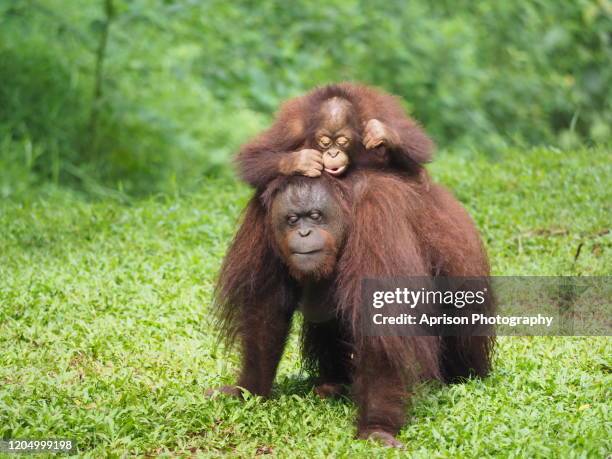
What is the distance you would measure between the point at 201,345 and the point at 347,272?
4.19ft

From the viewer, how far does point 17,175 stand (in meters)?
8.10

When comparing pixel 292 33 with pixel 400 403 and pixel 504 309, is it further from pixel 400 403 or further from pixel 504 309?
pixel 400 403

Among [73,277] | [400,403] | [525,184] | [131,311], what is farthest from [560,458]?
[525,184]

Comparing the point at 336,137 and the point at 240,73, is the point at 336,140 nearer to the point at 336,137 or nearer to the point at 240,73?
the point at 336,137

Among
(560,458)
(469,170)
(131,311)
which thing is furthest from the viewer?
(469,170)

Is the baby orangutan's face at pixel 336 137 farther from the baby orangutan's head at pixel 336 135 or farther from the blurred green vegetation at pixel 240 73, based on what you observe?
the blurred green vegetation at pixel 240 73

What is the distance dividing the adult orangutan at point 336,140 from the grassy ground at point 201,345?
100cm

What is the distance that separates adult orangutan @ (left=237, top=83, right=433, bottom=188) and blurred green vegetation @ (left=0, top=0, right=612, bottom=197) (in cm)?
337

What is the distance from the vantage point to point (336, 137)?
4066mm

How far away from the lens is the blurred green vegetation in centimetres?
883

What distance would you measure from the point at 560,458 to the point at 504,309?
204 centimetres

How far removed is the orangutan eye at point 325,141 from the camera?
4.07 meters

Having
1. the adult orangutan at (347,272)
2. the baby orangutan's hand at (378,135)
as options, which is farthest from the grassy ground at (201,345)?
the baby orangutan's hand at (378,135)

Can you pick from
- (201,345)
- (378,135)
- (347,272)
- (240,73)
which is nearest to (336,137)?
(378,135)
